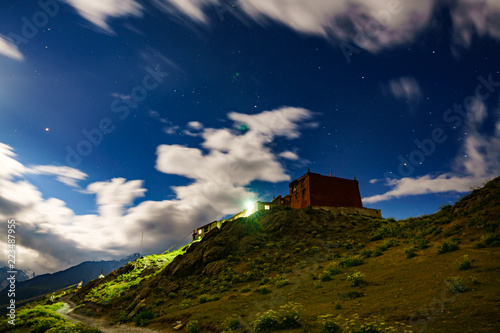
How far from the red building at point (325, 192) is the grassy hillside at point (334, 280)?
6682 mm

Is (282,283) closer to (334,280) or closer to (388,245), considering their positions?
(334,280)

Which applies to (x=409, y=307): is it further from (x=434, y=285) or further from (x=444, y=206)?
(x=444, y=206)

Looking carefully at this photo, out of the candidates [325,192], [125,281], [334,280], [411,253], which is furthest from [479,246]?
[125,281]

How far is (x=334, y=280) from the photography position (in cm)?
1636

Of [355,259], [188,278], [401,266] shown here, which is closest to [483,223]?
[401,266]

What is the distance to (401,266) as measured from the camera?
15.2m

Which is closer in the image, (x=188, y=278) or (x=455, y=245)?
(x=455, y=245)

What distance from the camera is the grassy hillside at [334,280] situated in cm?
834

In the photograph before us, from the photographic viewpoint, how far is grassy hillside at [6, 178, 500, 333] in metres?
8.34

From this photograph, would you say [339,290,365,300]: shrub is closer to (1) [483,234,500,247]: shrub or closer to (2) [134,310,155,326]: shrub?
(1) [483,234,500,247]: shrub

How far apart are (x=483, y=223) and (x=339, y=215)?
90.1 feet

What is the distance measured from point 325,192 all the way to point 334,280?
33.4 meters

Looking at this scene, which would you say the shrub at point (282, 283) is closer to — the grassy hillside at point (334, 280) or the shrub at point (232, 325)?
the grassy hillside at point (334, 280)

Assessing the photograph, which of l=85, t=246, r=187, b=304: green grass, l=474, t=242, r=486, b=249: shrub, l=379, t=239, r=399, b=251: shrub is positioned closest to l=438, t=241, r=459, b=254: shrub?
l=474, t=242, r=486, b=249: shrub
